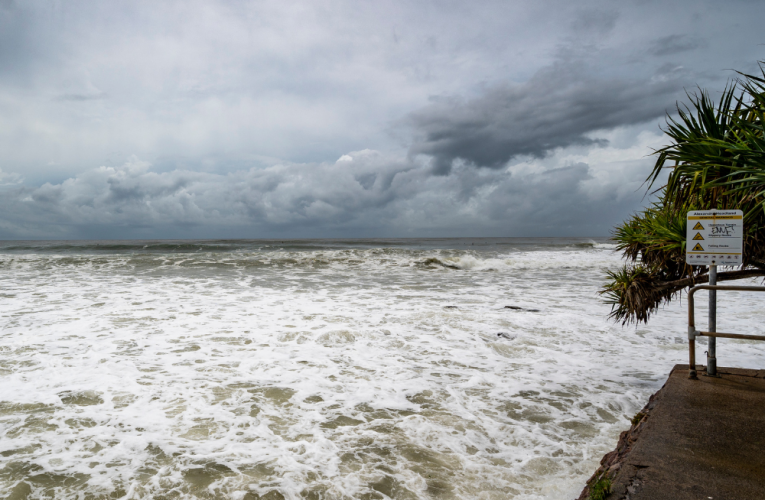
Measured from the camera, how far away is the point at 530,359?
6664 millimetres

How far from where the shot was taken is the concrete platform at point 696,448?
2514 millimetres

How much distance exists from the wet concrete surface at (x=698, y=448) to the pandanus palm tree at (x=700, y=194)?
3.97ft

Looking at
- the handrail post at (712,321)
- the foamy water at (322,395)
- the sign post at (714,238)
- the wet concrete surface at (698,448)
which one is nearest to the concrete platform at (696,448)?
the wet concrete surface at (698,448)

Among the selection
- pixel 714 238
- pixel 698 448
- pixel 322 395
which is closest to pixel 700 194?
pixel 714 238

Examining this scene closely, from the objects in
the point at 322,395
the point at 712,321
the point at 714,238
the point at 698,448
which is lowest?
the point at 322,395

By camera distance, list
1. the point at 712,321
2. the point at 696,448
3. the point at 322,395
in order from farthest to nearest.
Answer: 1. the point at 322,395
2. the point at 712,321
3. the point at 696,448

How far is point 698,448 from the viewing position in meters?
3.00

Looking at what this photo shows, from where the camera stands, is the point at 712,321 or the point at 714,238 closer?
the point at 714,238

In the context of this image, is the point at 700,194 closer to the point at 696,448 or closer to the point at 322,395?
the point at 696,448

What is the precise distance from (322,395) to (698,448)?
3.79m

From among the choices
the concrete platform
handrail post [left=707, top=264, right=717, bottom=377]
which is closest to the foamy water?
the concrete platform

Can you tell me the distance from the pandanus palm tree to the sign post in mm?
247

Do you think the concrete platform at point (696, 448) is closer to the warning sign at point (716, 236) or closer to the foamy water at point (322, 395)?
the foamy water at point (322, 395)

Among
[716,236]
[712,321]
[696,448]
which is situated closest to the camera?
[696,448]
